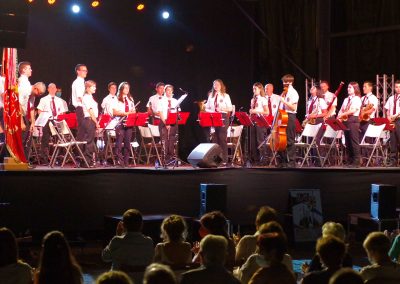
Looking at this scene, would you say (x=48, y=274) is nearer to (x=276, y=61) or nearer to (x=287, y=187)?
(x=287, y=187)

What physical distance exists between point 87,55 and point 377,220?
30.2 ft

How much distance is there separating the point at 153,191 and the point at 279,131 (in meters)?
3.73

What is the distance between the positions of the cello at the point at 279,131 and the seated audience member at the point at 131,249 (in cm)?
824

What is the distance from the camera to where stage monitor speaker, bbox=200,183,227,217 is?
1142 cm

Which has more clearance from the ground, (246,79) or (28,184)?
(246,79)

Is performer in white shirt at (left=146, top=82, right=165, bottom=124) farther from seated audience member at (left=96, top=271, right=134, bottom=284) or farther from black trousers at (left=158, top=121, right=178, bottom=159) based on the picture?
seated audience member at (left=96, top=271, right=134, bottom=284)

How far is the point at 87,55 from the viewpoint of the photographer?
60.6 feet

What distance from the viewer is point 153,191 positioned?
1255cm

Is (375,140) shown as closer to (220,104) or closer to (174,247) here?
(220,104)

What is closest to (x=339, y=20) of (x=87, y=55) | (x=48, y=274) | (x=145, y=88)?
(x=145, y=88)

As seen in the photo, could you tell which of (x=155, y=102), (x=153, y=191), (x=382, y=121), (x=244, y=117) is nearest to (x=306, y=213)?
(x=153, y=191)

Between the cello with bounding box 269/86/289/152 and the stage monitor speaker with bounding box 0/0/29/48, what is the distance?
5.86m

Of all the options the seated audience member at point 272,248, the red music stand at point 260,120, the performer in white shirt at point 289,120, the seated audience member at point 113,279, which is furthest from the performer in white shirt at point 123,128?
the seated audience member at point 113,279

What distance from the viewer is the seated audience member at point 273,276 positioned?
5338mm
